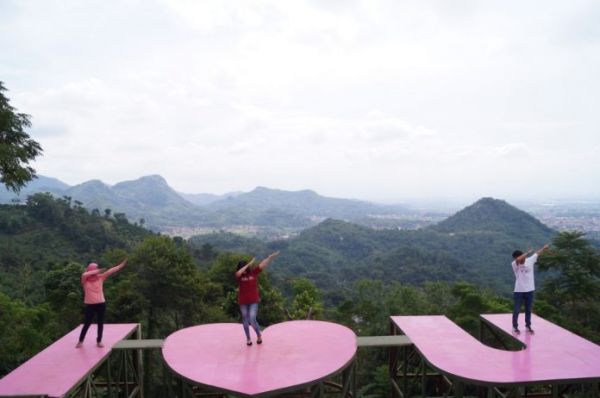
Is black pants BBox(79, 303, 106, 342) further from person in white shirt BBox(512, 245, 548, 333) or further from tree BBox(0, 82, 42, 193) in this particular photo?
person in white shirt BBox(512, 245, 548, 333)

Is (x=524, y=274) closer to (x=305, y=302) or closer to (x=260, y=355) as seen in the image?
(x=260, y=355)

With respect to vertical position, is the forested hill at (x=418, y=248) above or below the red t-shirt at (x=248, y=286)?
below

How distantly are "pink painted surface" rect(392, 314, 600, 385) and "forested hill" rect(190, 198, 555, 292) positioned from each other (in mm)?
42364

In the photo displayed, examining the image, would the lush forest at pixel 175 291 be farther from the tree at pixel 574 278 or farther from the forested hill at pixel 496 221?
the forested hill at pixel 496 221

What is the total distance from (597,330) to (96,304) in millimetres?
19836

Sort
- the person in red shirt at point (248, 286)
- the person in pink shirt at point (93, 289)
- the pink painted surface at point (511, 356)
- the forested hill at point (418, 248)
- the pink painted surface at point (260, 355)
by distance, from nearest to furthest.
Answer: the pink painted surface at point (260, 355) < the pink painted surface at point (511, 356) < the person in red shirt at point (248, 286) < the person in pink shirt at point (93, 289) < the forested hill at point (418, 248)

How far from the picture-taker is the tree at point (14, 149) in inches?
435

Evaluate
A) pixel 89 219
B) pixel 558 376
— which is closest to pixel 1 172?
pixel 558 376

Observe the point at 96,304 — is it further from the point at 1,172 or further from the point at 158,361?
the point at 158,361

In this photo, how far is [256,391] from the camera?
6.15 meters

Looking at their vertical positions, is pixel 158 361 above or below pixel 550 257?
below

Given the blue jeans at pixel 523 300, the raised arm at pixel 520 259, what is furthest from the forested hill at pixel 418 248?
the raised arm at pixel 520 259

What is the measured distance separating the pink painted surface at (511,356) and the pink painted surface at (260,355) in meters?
1.70

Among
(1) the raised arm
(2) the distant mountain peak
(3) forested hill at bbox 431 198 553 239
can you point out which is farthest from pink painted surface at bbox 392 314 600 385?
(2) the distant mountain peak
